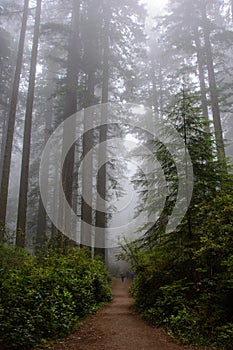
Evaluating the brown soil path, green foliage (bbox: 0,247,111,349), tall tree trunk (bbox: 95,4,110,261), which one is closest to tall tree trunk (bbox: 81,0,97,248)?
tall tree trunk (bbox: 95,4,110,261)

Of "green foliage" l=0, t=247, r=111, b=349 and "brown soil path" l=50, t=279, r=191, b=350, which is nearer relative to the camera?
"green foliage" l=0, t=247, r=111, b=349

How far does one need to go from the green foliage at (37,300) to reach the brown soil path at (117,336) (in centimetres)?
32

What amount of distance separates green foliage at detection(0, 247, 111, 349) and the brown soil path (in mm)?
323

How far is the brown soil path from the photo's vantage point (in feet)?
17.4

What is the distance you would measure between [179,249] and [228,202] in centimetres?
196

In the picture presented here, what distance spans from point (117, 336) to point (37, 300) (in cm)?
180

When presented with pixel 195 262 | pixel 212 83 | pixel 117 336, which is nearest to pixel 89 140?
pixel 212 83

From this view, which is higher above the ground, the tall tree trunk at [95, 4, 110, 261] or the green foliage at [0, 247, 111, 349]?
the tall tree trunk at [95, 4, 110, 261]

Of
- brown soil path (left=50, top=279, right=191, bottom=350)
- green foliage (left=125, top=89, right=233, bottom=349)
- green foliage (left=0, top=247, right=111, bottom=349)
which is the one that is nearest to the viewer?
green foliage (left=0, top=247, right=111, bottom=349)

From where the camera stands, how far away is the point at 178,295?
6.80 metres

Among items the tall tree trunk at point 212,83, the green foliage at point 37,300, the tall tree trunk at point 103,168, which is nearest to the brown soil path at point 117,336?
the green foliage at point 37,300

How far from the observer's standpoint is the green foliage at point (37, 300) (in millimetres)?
4832

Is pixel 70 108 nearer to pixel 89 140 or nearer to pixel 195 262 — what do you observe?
pixel 89 140

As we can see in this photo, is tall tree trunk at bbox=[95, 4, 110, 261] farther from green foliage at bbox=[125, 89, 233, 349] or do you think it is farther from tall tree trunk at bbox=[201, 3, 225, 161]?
tall tree trunk at bbox=[201, 3, 225, 161]
